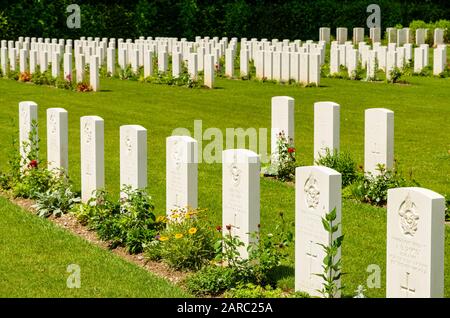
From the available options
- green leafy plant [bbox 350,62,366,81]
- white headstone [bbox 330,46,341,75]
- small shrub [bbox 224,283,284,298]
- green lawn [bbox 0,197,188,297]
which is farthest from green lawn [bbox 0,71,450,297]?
white headstone [bbox 330,46,341,75]

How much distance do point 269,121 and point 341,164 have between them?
5.82 m

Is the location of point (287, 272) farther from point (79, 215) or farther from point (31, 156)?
point (31, 156)

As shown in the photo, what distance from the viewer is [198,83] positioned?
79.9 feet

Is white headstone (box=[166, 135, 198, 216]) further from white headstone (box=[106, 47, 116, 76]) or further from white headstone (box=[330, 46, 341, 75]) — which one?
white headstone (box=[106, 47, 116, 76])

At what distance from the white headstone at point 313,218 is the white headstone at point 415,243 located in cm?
54

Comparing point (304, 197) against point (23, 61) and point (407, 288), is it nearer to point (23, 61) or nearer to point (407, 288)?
point (407, 288)

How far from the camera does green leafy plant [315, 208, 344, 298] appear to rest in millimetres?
7238

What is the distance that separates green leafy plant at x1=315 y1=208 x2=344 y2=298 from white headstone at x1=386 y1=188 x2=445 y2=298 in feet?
1.34

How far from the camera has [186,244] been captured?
9.07m

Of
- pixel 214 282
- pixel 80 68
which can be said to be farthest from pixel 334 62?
pixel 214 282

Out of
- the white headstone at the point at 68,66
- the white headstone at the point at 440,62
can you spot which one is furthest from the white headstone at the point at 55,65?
the white headstone at the point at 440,62

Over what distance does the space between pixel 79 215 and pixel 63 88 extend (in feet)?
45.5

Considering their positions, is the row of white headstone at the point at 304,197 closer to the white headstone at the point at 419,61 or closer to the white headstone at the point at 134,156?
the white headstone at the point at 134,156

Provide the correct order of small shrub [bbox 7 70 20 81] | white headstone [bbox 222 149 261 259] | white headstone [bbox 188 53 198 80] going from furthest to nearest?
small shrub [bbox 7 70 20 81] → white headstone [bbox 188 53 198 80] → white headstone [bbox 222 149 261 259]
